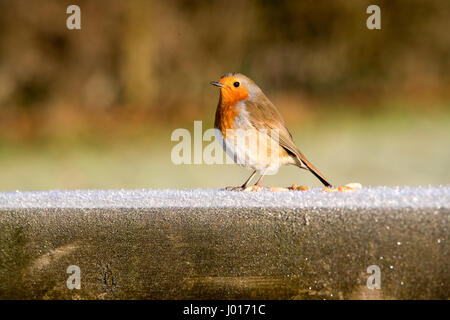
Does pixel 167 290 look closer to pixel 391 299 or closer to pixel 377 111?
pixel 391 299

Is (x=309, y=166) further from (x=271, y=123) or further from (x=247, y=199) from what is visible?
(x=247, y=199)

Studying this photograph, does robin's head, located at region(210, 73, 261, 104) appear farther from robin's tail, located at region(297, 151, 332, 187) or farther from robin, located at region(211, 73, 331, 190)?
robin's tail, located at region(297, 151, 332, 187)

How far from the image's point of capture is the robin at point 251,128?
3.15 m

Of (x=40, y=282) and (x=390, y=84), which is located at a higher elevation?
(x=390, y=84)

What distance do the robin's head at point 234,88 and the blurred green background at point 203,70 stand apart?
545 centimetres

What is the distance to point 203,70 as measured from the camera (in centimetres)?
978

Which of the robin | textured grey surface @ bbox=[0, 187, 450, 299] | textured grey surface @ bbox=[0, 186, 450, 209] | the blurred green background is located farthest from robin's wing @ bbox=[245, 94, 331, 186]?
the blurred green background

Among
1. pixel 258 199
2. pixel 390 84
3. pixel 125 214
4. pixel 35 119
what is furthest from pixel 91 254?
pixel 390 84

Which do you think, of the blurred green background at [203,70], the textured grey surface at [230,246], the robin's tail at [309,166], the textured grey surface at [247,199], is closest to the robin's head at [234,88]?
the robin's tail at [309,166]

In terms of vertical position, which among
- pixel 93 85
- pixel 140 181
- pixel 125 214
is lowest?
pixel 140 181

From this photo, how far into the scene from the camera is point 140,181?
23.4 feet

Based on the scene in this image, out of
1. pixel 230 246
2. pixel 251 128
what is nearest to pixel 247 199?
pixel 230 246

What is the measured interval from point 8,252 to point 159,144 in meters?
6.55

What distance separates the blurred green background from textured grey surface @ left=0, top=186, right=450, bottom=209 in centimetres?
618
